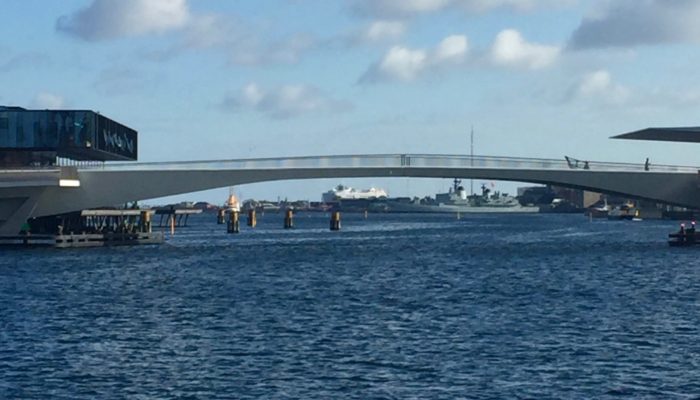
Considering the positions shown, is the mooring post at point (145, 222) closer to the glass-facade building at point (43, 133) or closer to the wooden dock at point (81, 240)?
the wooden dock at point (81, 240)

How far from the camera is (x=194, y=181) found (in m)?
103

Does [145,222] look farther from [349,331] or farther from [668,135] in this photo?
[349,331]

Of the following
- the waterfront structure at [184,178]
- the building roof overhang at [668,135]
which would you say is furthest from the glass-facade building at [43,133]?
the building roof overhang at [668,135]

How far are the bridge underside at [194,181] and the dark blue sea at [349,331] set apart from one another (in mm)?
21583

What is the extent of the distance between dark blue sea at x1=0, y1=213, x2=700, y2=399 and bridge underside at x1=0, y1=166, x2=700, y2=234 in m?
21.6

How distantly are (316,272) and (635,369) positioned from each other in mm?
40837

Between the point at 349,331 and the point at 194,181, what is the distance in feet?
204

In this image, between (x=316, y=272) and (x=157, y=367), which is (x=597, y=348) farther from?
(x=316, y=272)

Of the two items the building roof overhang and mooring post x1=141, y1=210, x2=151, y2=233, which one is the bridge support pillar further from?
the building roof overhang

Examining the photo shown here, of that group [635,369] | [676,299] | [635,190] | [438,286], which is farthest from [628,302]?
[635,190]

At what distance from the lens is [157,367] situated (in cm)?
3497

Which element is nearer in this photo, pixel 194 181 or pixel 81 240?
pixel 81 240

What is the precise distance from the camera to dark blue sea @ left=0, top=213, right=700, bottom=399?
32.3 meters

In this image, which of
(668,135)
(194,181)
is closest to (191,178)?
(194,181)
